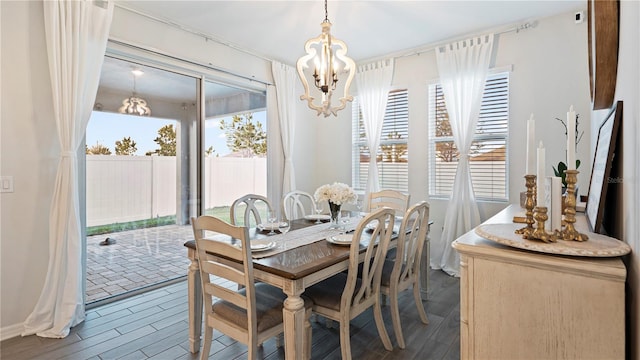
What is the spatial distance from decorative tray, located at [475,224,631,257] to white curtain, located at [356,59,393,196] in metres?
3.11

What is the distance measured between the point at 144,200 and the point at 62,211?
864mm

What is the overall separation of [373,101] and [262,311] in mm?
3224

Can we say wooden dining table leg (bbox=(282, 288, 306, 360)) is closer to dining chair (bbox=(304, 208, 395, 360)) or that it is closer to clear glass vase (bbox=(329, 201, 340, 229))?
dining chair (bbox=(304, 208, 395, 360))

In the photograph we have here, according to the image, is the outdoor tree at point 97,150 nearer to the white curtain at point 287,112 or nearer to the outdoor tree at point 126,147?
the outdoor tree at point 126,147

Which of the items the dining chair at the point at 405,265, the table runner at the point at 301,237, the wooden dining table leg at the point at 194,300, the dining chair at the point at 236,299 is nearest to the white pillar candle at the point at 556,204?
the dining chair at the point at 405,265

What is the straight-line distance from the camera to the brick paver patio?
10.0 feet

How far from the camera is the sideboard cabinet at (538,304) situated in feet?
2.98

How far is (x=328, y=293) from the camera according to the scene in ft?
6.56

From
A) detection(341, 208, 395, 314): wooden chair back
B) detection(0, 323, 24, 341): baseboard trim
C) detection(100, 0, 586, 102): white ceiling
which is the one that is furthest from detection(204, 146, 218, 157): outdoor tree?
detection(341, 208, 395, 314): wooden chair back

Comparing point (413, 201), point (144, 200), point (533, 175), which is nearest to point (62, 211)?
point (144, 200)

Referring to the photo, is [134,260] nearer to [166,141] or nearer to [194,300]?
[166,141]

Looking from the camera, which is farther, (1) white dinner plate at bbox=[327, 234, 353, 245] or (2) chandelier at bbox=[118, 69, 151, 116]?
(2) chandelier at bbox=[118, 69, 151, 116]

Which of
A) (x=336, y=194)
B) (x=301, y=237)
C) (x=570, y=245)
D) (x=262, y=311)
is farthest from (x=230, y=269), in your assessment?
(x=570, y=245)

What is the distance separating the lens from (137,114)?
126 inches
